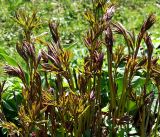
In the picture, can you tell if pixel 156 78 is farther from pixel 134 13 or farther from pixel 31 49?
pixel 134 13

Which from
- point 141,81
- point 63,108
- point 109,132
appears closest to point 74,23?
point 141,81

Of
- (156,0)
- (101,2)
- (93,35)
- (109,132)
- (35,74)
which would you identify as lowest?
(109,132)

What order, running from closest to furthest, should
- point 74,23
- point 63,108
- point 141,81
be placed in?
1. point 63,108
2. point 141,81
3. point 74,23

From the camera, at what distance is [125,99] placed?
2199 millimetres

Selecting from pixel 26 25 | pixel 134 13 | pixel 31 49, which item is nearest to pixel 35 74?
pixel 31 49

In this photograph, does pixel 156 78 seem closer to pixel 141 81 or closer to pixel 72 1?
pixel 141 81

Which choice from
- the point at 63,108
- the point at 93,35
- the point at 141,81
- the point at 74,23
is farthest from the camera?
the point at 74,23

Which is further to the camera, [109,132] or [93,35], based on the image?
[109,132]

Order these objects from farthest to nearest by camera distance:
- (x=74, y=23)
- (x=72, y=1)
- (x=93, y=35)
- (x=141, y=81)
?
(x=72, y=1) < (x=74, y=23) < (x=141, y=81) < (x=93, y=35)

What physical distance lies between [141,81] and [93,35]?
78cm

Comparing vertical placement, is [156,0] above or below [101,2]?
above

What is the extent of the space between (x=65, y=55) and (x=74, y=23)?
4.35 meters

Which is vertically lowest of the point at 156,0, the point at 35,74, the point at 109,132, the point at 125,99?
the point at 109,132

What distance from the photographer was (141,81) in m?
2.74
